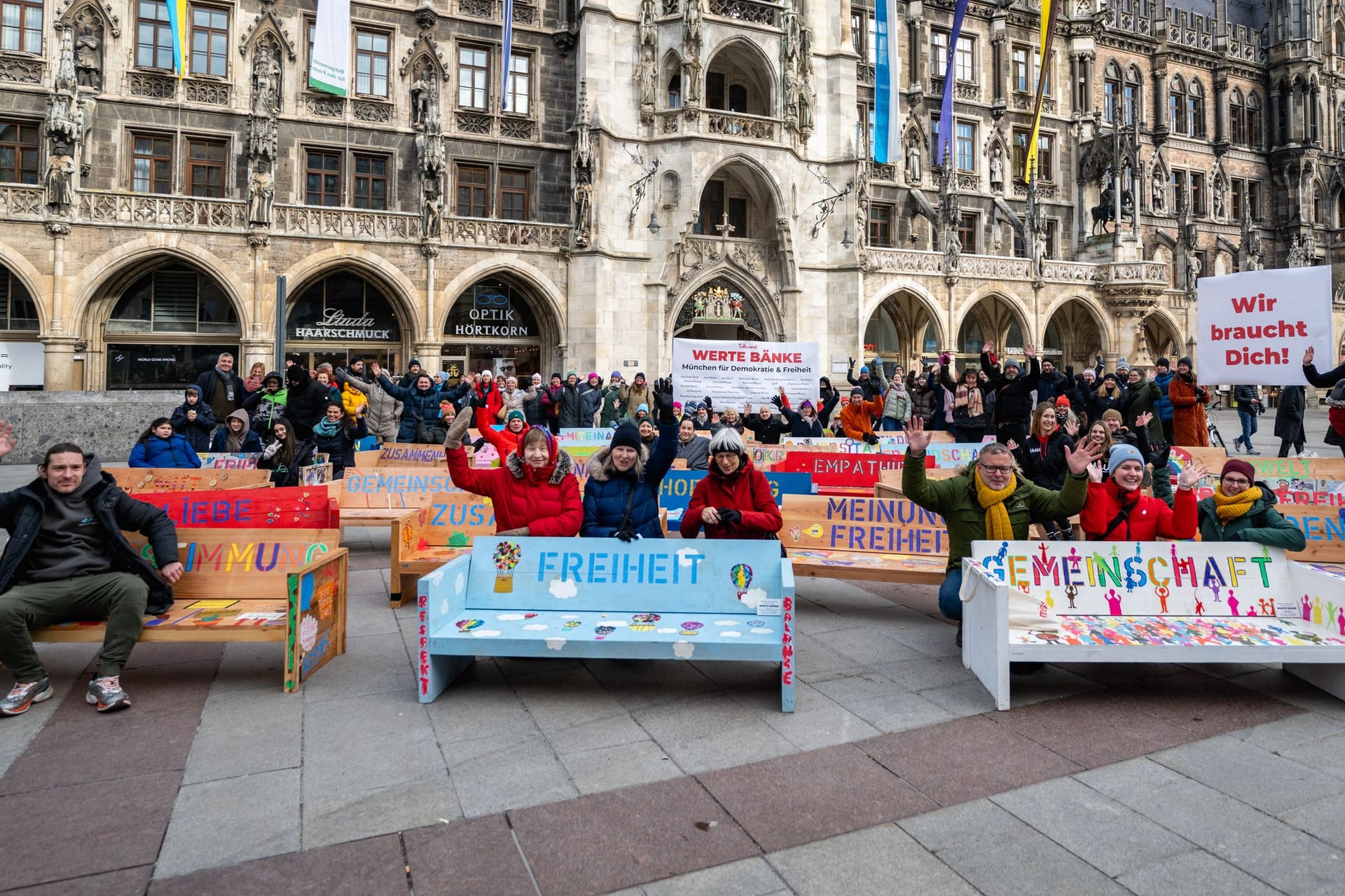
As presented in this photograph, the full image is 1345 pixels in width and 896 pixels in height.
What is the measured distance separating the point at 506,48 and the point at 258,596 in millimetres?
22371

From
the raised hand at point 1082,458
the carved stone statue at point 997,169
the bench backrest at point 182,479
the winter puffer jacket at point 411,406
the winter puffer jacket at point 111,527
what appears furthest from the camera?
the carved stone statue at point 997,169

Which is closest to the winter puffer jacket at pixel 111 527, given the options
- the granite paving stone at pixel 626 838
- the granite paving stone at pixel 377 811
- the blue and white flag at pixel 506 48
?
the granite paving stone at pixel 377 811

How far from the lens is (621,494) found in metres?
5.68

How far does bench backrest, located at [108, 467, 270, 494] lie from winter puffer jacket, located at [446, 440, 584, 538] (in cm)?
403

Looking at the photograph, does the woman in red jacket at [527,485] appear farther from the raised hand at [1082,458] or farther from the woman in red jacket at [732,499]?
the raised hand at [1082,458]

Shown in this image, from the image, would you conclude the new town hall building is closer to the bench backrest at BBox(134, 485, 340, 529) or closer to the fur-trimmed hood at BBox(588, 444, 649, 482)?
the bench backrest at BBox(134, 485, 340, 529)

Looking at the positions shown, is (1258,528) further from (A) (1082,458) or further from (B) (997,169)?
(B) (997,169)

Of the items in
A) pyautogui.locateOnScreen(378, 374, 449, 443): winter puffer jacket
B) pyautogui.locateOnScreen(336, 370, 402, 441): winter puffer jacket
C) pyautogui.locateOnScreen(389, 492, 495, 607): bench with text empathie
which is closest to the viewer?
pyautogui.locateOnScreen(389, 492, 495, 607): bench with text empathie

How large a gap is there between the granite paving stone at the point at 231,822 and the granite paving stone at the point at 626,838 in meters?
0.92

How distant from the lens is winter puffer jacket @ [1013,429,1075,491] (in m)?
7.07

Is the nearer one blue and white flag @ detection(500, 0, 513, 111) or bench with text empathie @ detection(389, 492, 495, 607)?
bench with text empathie @ detection(389, 492, 495, 607)

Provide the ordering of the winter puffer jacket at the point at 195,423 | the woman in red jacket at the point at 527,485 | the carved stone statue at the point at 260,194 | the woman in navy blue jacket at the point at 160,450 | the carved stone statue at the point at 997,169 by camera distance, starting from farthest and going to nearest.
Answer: the carved stone statue at the point at 997,169
the carved stone statue at the point at 260,194
the winter puffer jacket at the point at 195,423
the woman in navy blue jacket at the point at 160,450
the woman in red jacket at the point at 527,485

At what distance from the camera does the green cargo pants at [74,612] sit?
445 cm

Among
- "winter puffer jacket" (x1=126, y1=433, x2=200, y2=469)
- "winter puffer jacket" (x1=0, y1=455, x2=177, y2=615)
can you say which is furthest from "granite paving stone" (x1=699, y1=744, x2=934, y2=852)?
"winter puffer jacket" (x1=126, y1=433, x2=200, y2=469)
